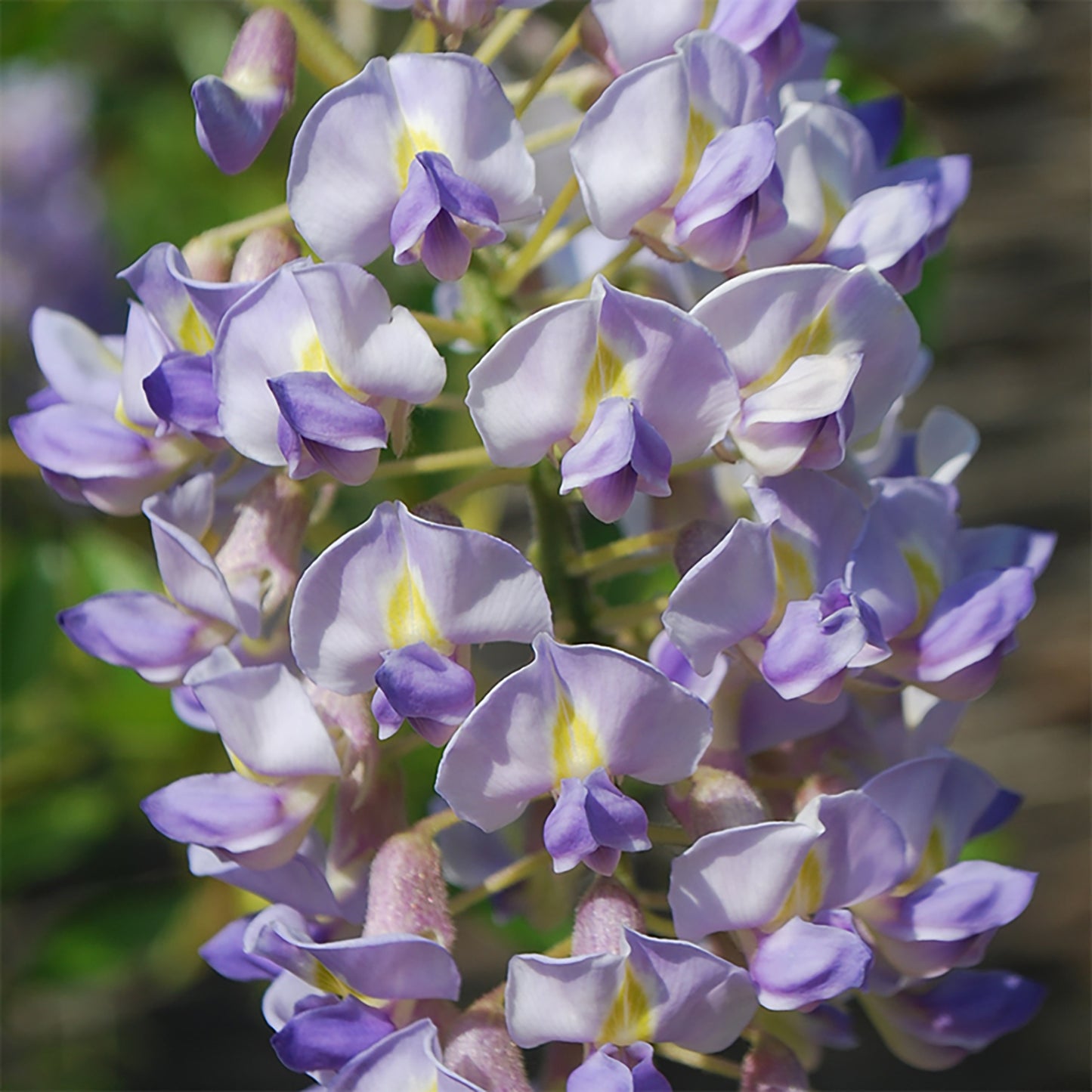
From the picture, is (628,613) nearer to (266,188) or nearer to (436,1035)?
(436,1035)

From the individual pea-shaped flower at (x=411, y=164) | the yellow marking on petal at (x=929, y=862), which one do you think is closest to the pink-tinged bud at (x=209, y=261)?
the individual pea-shaped flower at (x=411, y=164)

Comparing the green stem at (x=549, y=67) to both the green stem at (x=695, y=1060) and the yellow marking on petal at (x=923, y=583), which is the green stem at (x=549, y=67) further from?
A: the green stem at (x=695, y=1060)

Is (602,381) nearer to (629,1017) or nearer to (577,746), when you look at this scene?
(577,746)

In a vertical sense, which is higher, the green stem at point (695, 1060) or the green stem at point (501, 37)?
the green stem at point (501, 37)

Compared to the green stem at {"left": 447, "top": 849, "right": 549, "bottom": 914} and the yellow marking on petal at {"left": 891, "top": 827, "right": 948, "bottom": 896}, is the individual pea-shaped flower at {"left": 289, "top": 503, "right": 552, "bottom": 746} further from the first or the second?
the yellow marking on petal at {"left": 891, "top": 827, "right": 948, "bottom": 896}

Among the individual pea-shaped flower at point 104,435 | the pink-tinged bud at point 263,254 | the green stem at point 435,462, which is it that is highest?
the pink-tinged bud at point 263,254

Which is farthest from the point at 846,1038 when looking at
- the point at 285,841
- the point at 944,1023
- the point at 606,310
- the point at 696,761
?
the point at 606,310
